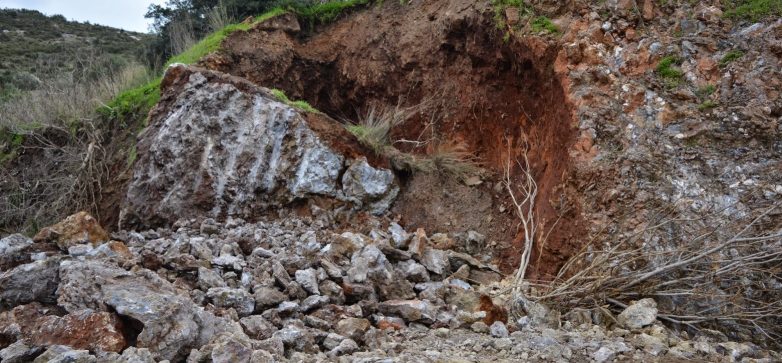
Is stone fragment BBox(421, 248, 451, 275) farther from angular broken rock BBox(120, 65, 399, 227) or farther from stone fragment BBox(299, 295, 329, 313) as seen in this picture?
angular broken rock BBox(120, 65, 399, 227)

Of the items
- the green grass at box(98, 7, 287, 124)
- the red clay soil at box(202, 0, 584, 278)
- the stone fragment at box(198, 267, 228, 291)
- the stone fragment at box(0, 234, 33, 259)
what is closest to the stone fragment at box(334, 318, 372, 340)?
the stone fragment at box(198, 267, 228, 291)

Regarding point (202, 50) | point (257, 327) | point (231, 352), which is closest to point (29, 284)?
point (257, 327)

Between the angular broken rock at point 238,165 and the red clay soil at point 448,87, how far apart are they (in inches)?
28.4

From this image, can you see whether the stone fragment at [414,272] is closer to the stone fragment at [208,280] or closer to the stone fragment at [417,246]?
the stone fragment at [417,246]

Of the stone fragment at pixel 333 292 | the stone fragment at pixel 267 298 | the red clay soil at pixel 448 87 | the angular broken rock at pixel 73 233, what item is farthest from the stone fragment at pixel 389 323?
the angular broken rock at pixel 73 233

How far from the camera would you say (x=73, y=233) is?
4.12m

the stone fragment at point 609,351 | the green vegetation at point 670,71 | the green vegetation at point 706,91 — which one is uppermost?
the green vegetation at point 670,71

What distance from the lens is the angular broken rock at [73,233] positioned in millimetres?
4016

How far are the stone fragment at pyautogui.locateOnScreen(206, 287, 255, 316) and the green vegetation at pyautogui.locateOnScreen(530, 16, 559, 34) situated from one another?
12.6ft

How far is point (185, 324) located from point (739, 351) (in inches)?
107

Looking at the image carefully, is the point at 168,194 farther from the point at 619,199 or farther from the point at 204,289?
the point at 619,199

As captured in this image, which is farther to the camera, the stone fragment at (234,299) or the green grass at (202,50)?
the green grass at (202,50)

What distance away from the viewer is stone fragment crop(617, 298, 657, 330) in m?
3.62

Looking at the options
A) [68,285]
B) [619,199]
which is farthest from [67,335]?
[619,199]
